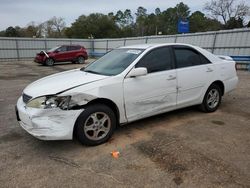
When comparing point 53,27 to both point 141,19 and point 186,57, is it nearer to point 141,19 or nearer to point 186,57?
point 141,19

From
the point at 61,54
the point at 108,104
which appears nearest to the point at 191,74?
the point at 108,104

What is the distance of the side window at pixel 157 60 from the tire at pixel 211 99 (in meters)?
1.29

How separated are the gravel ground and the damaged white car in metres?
0.33

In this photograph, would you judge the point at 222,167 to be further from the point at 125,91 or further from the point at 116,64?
the point at 116,64

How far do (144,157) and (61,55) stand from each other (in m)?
16.8

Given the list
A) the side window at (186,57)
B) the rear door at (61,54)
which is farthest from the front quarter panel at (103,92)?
the rear door at (61,54)

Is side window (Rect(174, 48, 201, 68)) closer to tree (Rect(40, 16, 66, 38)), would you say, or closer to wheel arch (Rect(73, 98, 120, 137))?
wheel arch (Rect(73, 98, 120, 137))

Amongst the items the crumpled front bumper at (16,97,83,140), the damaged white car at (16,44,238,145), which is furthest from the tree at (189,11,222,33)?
the crumpled front bumper at (16,97,83,140)

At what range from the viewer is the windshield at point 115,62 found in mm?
4051

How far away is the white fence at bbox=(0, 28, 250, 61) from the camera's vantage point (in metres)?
14.0

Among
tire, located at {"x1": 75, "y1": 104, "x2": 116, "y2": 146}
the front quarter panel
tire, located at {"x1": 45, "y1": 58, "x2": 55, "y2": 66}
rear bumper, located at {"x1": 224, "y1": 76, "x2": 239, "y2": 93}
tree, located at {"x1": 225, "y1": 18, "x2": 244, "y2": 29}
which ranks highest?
tree, located at {"x1": 225, "y1": 18, "x2": 244, "y2": 29}

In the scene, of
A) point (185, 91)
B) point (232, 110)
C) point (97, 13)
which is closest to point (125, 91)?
point (185, 91)

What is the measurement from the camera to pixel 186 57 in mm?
4766

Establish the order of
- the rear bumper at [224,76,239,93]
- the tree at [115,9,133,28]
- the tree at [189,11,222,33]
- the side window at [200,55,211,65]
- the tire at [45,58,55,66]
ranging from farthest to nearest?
1. the tree at [115,9,133,28]
2. the tree at [189,11,222,33]
3. the tire at [45,58,55,66]
4. the rear bumper at [224,76,239,93]
5. the side window at [200,55,211,65]
